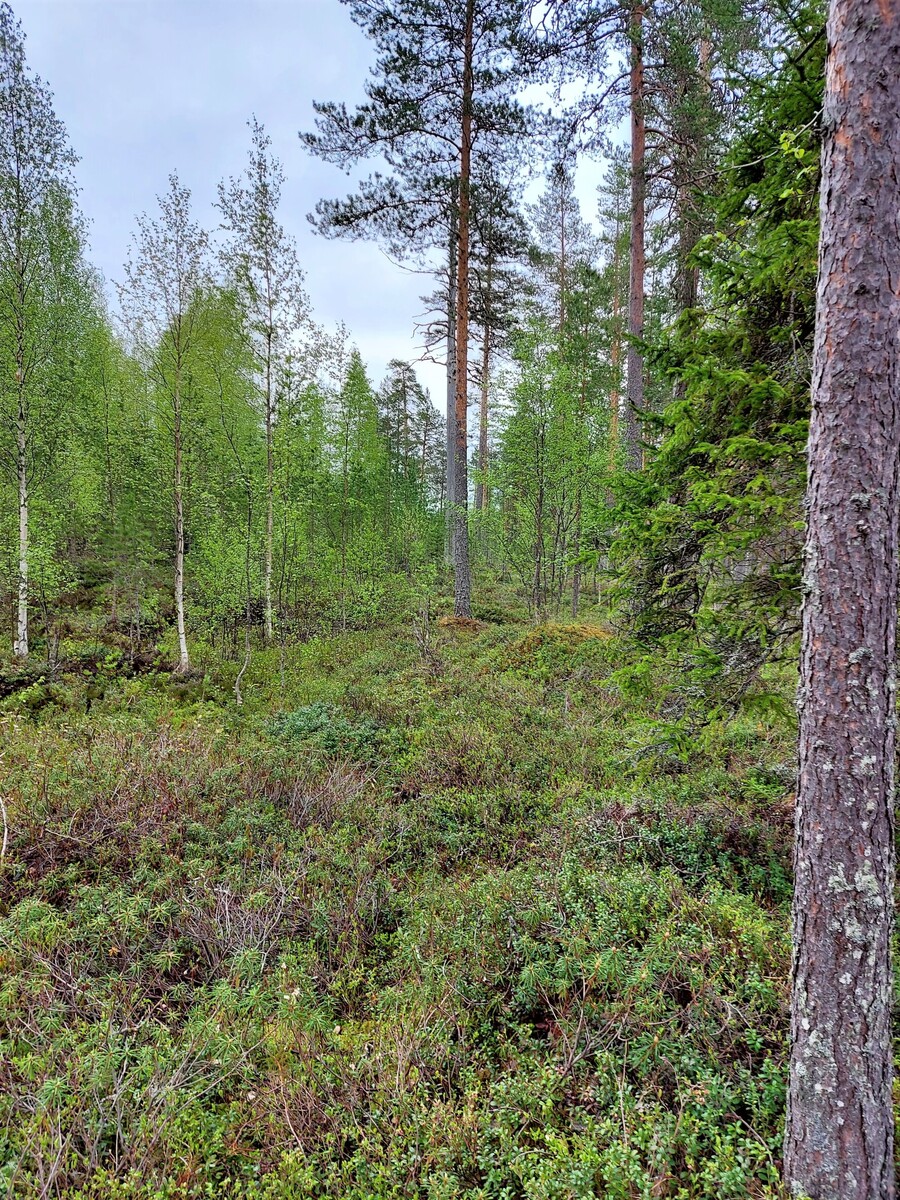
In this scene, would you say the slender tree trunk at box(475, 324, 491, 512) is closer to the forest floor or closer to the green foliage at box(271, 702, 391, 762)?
the green foliage at box(271, 702, 391, 762)

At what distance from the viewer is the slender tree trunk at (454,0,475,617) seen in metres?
10.5

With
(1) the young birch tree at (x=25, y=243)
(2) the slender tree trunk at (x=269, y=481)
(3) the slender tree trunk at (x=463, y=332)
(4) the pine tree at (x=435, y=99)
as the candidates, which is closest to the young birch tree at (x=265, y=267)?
(2) the slender tree trunk at (x=269, y=481)

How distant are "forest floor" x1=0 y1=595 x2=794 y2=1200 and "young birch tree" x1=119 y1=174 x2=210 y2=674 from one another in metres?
6.53

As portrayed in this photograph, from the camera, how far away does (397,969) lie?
135 inches

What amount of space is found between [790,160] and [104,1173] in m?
6.22

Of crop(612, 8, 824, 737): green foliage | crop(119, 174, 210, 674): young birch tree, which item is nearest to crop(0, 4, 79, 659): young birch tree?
crop(119, 174, 210, 674): young birch tree

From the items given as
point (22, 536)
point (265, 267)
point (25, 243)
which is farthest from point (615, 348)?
point (22, 536)

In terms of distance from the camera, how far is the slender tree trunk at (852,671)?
175 centimetres

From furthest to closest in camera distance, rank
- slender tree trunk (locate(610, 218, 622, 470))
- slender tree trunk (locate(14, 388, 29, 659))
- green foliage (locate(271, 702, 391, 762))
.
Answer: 1. slender tree trunk (locate(610, 218, 622, 470))
2. slender tree trunk (locate(14, 388, 29, 659))
3. green foliage (locate(271, 702, 391, 762))

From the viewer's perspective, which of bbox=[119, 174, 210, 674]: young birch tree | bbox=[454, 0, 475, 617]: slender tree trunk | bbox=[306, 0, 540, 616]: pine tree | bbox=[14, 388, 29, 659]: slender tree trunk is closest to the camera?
bbox=[119, 174, 210, 674]: young birch tree

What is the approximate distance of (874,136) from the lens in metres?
1.82

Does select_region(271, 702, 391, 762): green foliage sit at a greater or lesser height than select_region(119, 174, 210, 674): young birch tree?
lesser

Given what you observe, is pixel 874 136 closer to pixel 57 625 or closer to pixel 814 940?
pixel 814 940

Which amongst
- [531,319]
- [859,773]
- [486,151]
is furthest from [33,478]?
[859,773]
